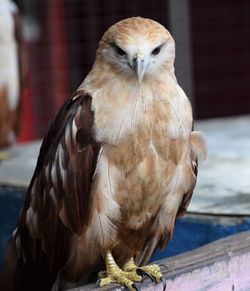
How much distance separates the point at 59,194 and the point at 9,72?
3.00 m

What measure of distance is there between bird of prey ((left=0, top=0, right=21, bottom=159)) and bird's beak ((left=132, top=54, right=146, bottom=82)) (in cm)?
301

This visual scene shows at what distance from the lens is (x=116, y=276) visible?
2656mm

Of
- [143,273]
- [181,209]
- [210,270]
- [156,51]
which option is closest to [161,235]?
[181,209]

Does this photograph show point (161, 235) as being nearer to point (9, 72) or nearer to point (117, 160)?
point (117, 160)

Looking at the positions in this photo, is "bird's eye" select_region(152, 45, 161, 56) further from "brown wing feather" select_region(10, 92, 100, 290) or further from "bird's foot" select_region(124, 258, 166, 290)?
"bird's foot" select_region(124, 258, 166, 290)

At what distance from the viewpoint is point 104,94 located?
2678 mm

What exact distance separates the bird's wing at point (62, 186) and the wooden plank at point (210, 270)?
10.2 inches

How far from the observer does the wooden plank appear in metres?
2.54

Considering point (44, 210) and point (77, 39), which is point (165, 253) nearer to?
point (44, 210)

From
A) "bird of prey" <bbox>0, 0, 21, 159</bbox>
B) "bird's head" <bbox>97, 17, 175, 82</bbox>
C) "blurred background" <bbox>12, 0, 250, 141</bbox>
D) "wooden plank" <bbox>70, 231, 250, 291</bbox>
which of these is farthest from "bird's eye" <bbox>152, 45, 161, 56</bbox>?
"blurred background" <bbox>12, 0, 250, 141</bbox>

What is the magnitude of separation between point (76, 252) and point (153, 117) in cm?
48

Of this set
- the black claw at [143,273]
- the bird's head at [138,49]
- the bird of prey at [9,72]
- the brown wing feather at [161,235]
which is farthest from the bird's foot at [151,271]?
the bird of prey at [9,72]

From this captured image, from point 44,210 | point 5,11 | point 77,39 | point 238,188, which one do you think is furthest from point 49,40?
point 44,210

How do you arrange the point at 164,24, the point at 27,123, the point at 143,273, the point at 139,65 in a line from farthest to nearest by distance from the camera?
the point at 27,123 < the point at 164,24 < the point at 143,273 < the point at 139,65
